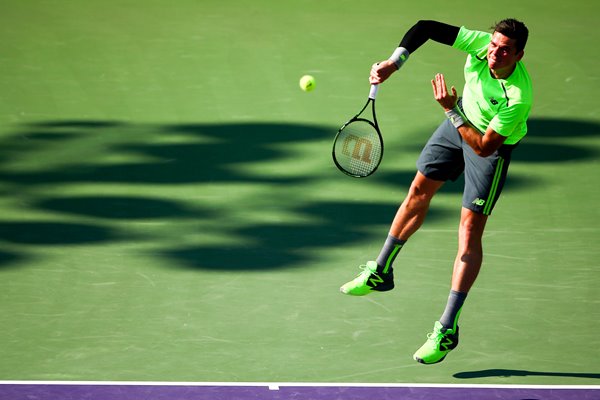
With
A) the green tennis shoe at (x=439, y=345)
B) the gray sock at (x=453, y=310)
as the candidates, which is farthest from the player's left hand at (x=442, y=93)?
the green tennis shoe at (x=439, y=345)

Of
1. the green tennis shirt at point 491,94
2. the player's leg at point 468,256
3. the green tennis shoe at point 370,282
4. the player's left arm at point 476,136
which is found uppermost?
the green tennis shirt at point 491,94

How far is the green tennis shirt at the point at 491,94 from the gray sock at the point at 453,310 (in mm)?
1010

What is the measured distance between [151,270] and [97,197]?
142cm

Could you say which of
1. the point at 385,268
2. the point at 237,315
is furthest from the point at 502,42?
the point at 237,315

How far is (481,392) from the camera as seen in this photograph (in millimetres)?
7625

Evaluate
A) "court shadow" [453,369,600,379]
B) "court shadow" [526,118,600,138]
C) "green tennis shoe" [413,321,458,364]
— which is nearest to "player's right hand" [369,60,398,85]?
"green tennis shoe" [413,321,458,364]

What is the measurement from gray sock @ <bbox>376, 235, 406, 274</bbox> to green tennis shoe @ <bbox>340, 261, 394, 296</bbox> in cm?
3

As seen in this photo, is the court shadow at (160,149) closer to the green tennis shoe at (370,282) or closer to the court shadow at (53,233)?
the court shadow at (53,233)

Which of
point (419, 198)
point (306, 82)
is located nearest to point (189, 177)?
point (306, 82)

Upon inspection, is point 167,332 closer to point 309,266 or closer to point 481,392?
point 309,266

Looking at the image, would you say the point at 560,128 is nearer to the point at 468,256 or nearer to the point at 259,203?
the point at 259,203

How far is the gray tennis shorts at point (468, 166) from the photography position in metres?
7.75

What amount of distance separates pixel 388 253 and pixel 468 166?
2.99 ft

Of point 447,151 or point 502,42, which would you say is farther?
point 447,151
